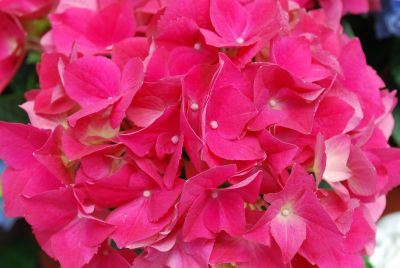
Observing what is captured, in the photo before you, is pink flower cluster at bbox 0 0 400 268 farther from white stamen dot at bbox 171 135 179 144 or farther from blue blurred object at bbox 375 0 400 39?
blue blurred object at bbox 375 0 400 39

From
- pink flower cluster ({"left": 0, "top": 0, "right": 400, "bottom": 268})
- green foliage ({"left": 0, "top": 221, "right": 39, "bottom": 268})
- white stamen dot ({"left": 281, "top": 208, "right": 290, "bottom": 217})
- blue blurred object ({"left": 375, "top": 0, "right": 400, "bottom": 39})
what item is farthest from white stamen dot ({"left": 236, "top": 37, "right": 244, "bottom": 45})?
green foliage ({"left": 0, "top": 221, "right": 39, "bottom": 268})

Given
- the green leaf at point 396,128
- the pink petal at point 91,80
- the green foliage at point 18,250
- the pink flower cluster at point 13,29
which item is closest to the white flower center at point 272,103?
the pink petal at point 91,80

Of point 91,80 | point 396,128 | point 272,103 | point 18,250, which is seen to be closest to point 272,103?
point 272,103

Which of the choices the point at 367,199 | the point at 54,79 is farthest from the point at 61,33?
the point at 367,199

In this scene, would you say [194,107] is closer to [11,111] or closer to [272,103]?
[272,103]

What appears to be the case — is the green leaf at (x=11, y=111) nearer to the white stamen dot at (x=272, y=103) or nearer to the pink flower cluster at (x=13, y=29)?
the pink flower cluster at (x=13, y=29)

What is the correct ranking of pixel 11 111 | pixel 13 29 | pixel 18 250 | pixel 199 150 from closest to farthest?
pixel 199 150
pixel 13 29
pixel 11 111
pixel 18 250
